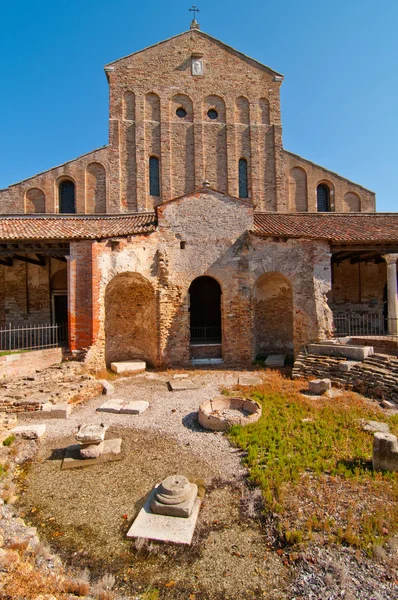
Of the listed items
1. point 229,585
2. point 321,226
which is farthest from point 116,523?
point 321,226

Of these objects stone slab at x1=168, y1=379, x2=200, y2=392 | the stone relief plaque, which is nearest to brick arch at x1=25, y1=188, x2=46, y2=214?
the stone relief plaque

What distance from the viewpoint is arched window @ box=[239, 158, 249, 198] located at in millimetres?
19375

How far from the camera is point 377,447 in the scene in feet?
18.1

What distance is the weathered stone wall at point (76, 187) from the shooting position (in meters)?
17.8

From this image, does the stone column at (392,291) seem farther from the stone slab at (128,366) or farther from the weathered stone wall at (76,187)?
the weathered stone wall at (76,187)

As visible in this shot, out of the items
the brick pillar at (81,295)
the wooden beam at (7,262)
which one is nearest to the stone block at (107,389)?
the brick pillar at (81,295)

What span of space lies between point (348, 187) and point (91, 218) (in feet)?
49.2

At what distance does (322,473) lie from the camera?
553 cm

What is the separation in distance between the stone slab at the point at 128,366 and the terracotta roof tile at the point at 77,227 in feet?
16.8

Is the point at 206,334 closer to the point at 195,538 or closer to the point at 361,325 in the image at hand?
the point at 361,325

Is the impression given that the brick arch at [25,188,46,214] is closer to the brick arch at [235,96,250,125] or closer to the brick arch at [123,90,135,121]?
the brick arch at [123,90,135,121]

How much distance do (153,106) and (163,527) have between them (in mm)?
20471

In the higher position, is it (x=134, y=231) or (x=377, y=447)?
(x=134, y=231)

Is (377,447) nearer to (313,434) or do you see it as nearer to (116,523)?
(313,434)
